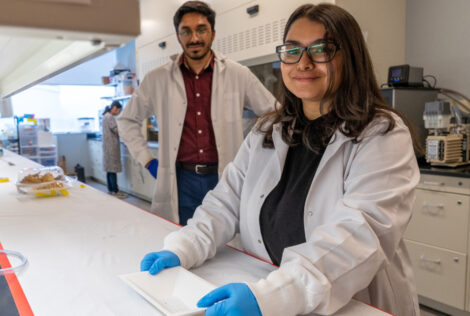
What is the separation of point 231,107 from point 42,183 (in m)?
1.11

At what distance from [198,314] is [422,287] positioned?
6.68 ft

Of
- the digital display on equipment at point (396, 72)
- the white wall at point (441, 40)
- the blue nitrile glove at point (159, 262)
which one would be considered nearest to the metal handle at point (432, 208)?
the digital display on equipment at point (396, 72)

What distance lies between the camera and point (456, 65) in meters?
2.79

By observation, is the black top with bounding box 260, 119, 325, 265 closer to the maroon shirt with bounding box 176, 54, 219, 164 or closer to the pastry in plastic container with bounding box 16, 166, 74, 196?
the maroon shirt with bounding box 176, 54, 219, 164

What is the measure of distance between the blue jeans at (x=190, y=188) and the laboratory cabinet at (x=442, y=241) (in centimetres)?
125

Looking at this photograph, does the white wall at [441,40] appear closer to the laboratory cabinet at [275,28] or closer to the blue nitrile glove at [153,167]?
the laboratory cabinet at [275,28]

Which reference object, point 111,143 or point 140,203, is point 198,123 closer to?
point 140,203

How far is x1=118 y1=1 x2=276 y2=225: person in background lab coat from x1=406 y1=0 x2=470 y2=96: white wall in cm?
141

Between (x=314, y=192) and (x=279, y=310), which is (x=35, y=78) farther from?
(x=279, y=310)

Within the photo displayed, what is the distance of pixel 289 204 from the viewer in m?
1.16

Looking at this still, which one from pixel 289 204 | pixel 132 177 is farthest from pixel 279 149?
pixel 132 177

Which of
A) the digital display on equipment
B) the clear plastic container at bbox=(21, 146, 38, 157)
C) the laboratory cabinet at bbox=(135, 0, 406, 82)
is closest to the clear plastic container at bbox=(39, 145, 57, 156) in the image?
the clear plastic container at bbox=(21, 146, 38, 157)

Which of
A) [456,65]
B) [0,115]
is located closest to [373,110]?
[456,65]

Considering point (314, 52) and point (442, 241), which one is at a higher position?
point (314, 52)
